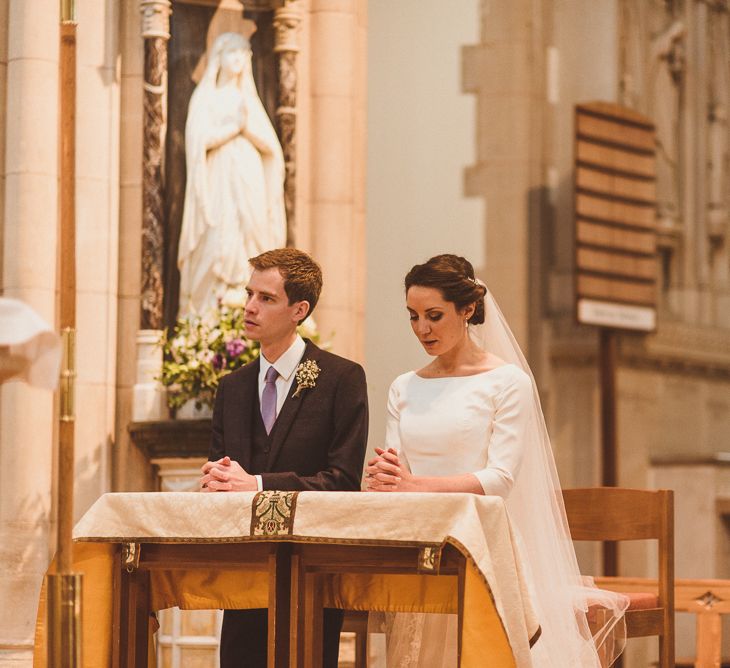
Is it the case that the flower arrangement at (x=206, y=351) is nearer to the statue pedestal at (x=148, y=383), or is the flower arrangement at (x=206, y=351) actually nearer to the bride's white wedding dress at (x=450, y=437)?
the statue pedestal at (x=148, y=383)

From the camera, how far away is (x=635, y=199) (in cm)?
1018

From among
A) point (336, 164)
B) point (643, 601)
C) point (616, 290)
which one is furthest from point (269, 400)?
point (616, 290)

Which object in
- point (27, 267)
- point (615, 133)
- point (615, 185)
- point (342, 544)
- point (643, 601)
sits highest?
point (615, 133)

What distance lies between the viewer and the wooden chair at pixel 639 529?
504 centimetres

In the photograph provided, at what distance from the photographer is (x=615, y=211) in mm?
10055

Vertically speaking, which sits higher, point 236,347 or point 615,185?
point 615,185

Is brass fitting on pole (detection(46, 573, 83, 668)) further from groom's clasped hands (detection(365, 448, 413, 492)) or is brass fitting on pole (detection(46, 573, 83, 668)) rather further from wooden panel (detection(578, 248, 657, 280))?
wooden panel (detection(578, 248, 657, 280))

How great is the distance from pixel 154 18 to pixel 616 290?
4.00m

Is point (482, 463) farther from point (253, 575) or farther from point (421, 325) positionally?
point (253, 575)

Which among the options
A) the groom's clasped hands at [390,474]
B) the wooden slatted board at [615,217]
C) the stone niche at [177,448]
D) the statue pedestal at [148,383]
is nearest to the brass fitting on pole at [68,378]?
the groom's clasped hands at [390,474]

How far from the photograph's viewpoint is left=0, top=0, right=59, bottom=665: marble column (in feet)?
22.0

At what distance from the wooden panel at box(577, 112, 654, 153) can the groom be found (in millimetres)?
5776

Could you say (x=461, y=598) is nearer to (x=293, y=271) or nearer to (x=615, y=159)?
(x=293, y=271)

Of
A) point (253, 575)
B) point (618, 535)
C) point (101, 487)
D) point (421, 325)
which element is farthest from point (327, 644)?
point (101, 487)
